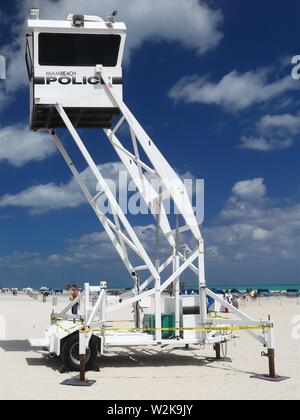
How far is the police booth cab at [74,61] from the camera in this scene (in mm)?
15422

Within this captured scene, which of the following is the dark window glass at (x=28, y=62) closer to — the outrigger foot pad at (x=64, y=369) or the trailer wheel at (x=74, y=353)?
the trailer wheel at (x=74, y=353)

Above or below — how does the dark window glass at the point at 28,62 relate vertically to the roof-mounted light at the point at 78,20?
below

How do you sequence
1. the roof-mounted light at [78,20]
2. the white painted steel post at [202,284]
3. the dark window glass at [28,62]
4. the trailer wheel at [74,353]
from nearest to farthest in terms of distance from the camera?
1. the trailer wheel at [74,353]
2. the white painted steel post at [202,284]
3. the roof-mounted light at [78,20]
4. the dark window glass at [28,62]

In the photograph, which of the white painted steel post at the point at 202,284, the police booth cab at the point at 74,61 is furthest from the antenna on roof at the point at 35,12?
the white painted steel post at the point at 202,284

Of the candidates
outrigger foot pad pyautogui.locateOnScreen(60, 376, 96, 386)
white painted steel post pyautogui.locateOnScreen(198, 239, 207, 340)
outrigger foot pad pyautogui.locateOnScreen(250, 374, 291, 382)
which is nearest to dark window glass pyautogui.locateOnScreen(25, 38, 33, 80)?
white painted steel post pyautogui.locateOnScreen(198, 239, 207, 340)

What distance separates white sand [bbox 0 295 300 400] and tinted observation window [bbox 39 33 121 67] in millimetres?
8531

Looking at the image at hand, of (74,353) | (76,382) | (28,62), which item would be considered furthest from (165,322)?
(28,62)

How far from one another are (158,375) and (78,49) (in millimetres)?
9186

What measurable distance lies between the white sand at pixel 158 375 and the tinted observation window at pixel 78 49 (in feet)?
28.0

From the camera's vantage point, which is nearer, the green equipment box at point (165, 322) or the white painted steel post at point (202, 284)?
the white painted steel post at point (202, 284)

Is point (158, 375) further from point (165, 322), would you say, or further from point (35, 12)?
point (35, 12)

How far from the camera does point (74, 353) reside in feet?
46.6

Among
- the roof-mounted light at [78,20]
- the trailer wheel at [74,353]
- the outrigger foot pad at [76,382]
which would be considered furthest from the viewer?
the roof-mounted light at [78,20]

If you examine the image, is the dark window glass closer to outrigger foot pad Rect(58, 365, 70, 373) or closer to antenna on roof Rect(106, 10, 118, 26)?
antenna on roof Rect(106, 10, 118, 26)
